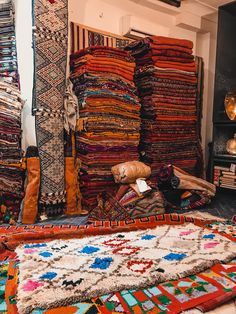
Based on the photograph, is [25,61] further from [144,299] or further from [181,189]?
[144,299]

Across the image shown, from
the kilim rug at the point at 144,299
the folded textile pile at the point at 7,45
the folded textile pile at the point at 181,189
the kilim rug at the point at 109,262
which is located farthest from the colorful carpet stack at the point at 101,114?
the kilim rug at the point at 144,299

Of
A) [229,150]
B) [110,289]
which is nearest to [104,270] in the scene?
[110,289]

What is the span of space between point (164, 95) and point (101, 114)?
33.8 inches

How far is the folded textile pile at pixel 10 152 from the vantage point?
231 cm

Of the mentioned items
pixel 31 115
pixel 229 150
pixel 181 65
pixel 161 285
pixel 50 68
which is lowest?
pixel 161 285

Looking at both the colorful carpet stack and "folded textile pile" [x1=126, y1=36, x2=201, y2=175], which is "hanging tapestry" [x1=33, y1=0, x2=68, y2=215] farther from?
"folded textile pile" [x1=126, y1=36, x2=201, y2=175]

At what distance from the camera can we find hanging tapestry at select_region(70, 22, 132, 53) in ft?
9.66

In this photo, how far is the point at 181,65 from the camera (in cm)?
325

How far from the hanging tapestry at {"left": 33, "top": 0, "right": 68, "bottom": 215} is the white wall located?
0.08 metres

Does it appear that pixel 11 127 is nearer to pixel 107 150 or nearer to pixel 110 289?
pixel 107 150

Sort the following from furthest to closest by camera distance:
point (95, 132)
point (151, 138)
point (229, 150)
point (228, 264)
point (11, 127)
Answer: point (229, 150) < point (151, 138) < point (95, 132) < point (11, 127) < point (228, 264)

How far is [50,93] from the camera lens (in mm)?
2451

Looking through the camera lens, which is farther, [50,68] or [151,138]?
[151,138]

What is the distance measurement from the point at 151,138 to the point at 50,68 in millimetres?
1333
